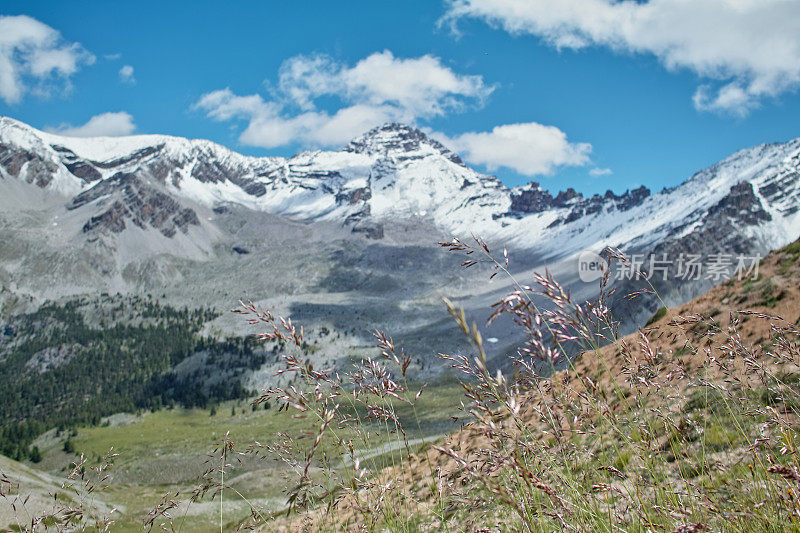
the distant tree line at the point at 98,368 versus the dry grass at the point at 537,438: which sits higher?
the dry grass at the point at 537,438

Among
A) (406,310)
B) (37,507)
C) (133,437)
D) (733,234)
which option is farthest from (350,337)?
(733,234)

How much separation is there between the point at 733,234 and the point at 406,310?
119m

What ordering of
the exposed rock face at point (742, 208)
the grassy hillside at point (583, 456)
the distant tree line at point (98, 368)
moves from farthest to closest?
1. the exposed rock face at point (742, 208)
2. the distant tree line at point (98, 368)
3. the grassy hillside at point (583, 456)

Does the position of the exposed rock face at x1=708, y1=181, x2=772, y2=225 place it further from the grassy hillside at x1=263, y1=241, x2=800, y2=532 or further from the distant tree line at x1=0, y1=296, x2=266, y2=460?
the grassy hillside at x1=263, y1=241, x2=800, y2=532

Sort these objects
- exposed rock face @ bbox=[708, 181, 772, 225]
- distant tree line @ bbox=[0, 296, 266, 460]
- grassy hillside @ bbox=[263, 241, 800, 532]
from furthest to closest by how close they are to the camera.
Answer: exposed rock face @ bbox=[708, 181, 772, 225], distant tree line @ bbox=[0, 296, 266, 460], grassy hillside @ bbox=[263, 241, 800, 532]

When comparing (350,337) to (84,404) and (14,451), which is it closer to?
(84,404)

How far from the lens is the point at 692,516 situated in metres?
2.62

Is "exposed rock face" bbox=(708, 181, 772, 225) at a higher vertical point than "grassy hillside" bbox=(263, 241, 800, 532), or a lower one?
higher

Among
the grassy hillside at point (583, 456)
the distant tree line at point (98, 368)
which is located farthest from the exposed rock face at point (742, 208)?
the grassy hillside at point (583, 456)

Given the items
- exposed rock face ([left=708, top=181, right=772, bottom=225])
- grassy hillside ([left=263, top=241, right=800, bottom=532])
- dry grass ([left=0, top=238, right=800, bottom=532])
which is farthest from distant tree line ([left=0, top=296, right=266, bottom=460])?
exposed rock face ([left=708, top=181, right=772, bottom=225])

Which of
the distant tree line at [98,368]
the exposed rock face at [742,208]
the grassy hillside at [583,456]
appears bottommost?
the distant tree line at [98,368]

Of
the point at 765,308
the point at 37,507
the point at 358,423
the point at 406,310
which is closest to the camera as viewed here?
the point at 358,423

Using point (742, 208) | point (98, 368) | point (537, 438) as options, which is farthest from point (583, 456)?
point (742, 208)

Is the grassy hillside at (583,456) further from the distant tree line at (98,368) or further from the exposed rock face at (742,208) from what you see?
the exposed rock face at (742,208)
